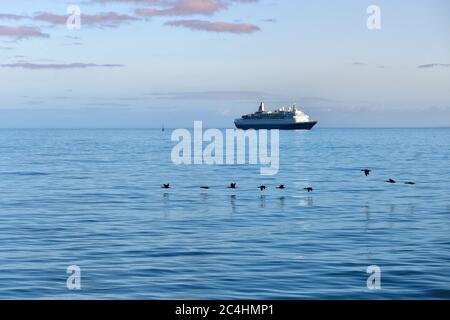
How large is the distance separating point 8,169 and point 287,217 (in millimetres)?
44346

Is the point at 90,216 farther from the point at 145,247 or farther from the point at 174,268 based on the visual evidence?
the point at 174,268

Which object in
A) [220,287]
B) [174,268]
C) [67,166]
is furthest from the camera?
[67,166]

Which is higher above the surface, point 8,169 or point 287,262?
point 8,169

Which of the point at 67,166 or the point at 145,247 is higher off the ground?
the point at 67,166

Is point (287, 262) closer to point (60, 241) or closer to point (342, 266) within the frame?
point (342, 266)

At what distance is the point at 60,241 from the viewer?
25.0m

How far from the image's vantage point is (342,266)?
20156mm

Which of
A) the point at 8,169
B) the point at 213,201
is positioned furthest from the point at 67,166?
the point at 213,201
